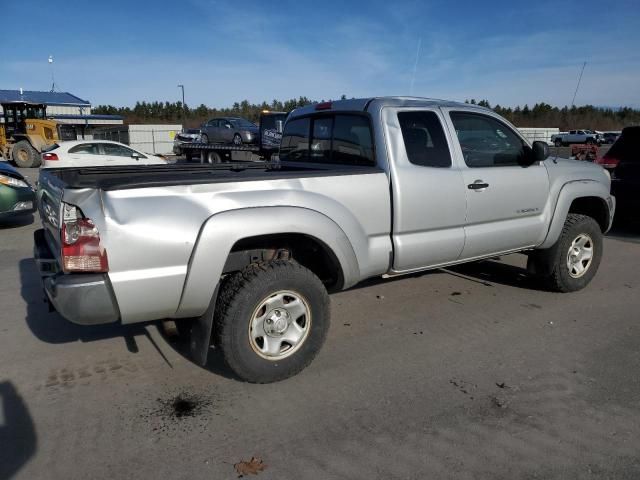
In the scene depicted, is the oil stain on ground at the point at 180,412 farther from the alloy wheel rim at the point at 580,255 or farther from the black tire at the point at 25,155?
the black tire at the point at 25,155

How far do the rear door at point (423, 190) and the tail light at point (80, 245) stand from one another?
6.95ft

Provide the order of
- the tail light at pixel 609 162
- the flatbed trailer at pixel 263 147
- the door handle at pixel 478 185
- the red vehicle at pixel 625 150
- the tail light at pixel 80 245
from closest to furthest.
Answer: the tail light at pixel 80 245
the door handle at pixel 478 185
the red vehicle at pixel 625 150
the tail light at pixel 609 162
the flatbed trailer at pixel 263 147

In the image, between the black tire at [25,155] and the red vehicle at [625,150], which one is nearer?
the red vehicle at [625,150]

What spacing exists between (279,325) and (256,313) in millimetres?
216

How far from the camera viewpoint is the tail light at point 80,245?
9.33 feet

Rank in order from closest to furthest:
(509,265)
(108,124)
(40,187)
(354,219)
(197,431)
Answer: (197,431)
(354,219)
(40,187)
(509,265)
(108,124)

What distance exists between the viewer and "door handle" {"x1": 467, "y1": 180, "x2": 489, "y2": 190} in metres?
4.41

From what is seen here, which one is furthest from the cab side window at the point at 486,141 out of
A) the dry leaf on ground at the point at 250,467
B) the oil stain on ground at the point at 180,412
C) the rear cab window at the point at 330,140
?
the dry leaf on ground at the point at 250,467

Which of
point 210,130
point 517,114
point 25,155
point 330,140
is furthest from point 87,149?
point 517,114

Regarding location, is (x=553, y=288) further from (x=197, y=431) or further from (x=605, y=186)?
(x=197, y=431)

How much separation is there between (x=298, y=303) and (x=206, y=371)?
0.87 meters

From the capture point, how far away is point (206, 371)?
373 cm

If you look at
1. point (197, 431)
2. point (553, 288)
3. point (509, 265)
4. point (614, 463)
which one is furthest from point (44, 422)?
point (509, 265)

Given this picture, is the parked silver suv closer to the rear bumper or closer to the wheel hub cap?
the rear bumper
